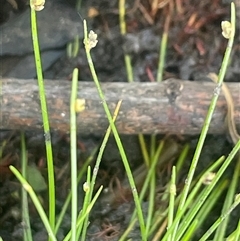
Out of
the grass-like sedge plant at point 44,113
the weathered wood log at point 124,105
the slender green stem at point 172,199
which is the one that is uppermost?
the weathered wood log at point 124,105

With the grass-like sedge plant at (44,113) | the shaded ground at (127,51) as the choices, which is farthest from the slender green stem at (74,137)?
the shaded ground at (127,51)

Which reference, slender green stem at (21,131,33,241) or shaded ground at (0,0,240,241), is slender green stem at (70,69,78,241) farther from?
shaded ground at (0,0,240,241)

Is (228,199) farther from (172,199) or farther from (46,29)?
(46,29)

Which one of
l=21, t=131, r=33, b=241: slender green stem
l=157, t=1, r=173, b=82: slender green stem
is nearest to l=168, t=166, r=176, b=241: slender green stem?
l=21, t=131, r=33, b=241: slender green stem

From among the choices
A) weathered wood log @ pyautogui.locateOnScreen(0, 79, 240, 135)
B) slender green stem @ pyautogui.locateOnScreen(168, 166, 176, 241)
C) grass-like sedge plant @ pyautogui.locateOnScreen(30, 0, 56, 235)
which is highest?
weathered wood log @ pyautogui.locateOnScreen(0, 79, 240, 135)

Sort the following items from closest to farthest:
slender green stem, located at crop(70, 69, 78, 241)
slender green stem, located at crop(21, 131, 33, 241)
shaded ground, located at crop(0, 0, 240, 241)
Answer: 1. slender green stem, located at crop(70, 69, 78, 241)
2. slender green stem, located at crop(21, 131, 33, 241)
3. shaded ground, located at crop(0, 0, 240, 241)

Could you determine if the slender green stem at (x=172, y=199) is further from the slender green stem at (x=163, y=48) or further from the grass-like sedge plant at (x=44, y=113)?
the slender green stem at (x=163, y=48)

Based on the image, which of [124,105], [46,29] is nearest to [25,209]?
[124,105]
